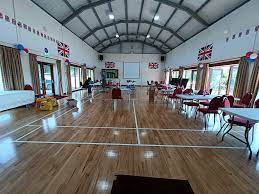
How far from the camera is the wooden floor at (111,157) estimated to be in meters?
1.80

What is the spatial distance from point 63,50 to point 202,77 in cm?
863

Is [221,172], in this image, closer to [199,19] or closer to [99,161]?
[99,161]

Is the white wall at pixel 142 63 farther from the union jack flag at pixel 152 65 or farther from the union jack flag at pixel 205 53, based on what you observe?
the union jack flag at pixel 205 53

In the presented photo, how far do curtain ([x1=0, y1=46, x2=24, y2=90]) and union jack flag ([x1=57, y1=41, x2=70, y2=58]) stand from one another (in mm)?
3230

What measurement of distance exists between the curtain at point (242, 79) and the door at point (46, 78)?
908cm

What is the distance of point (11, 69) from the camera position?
5262 millimetres

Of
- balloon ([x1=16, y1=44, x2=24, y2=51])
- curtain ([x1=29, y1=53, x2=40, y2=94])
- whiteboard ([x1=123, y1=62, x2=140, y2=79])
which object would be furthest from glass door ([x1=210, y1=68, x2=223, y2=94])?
whiteboard ([x1=123, y1=62, x2=140, y2=79])

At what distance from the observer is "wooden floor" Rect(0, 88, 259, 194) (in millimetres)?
1801

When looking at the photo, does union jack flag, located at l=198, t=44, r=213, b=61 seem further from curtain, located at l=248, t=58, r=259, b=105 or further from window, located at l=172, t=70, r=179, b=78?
window, located at l=172, t=70, r=179, b=78

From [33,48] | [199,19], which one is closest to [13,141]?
[33,48]

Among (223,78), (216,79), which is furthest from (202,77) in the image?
(223,78)

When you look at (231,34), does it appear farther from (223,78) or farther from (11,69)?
(11,69)

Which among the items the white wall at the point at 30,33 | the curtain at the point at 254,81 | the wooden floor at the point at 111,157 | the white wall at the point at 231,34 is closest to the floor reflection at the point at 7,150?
the wooden floor at the point at 111,157

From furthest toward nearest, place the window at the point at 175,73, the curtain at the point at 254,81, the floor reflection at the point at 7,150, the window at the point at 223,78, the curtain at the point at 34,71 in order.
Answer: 1. the window at the point at 175,73
2. the window at the point at 223,78
3. the curtain at the point at 34,71
4. the curtain at the point at 254,81
5. the floor reflection at the point at 7,150
